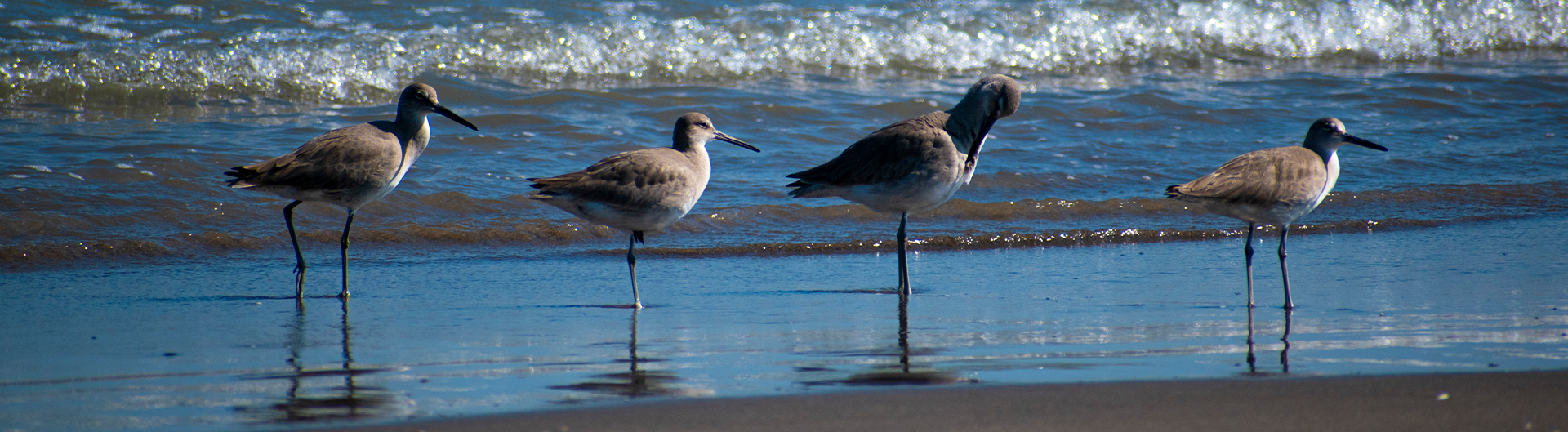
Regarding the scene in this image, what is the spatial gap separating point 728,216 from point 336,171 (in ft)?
7.69

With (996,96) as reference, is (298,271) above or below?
below

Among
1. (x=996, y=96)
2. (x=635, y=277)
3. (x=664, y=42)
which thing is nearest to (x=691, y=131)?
(x=635, y=277)

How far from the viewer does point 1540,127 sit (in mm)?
10164

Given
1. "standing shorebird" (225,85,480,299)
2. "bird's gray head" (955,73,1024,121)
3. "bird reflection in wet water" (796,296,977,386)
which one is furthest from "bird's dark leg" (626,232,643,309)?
"bird's gray head" (955,73,1024,121)

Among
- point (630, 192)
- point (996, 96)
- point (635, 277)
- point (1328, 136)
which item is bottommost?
point (635, 277)

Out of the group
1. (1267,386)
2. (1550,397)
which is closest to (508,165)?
(1267,386)

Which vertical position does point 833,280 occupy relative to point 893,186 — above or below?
below

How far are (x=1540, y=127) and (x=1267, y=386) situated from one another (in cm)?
872

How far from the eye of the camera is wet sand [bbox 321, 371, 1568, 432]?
288 cm

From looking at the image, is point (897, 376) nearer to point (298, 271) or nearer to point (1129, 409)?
point (1129, 409)

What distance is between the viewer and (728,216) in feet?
22.9

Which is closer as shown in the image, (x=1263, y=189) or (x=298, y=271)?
(x=1263, y=189)

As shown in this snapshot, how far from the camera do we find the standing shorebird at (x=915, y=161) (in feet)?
17.6

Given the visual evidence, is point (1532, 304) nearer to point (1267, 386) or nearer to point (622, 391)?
point (1267, 386)
